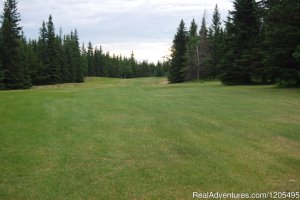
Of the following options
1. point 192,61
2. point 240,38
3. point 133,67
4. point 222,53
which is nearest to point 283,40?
point 240,38

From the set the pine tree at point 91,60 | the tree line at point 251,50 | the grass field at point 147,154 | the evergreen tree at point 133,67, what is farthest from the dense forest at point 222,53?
the evergreen tree at point 133,67

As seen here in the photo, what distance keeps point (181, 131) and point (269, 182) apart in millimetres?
4692

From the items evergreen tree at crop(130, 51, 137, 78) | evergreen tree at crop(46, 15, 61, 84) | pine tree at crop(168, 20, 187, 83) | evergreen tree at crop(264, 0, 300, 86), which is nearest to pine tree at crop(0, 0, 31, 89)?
evergreen tree at crop(46, 15, 61, 84)

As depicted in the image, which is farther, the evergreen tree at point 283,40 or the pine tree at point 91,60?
the pine tree at point 91,60

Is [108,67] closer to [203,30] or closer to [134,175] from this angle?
[203,30]

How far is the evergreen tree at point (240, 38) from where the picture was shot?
122ft

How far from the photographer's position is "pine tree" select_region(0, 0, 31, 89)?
50216mm

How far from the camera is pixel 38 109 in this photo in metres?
16.4

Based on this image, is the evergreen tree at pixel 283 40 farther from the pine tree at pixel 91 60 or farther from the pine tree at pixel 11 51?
the pine tree at pixel 91 60

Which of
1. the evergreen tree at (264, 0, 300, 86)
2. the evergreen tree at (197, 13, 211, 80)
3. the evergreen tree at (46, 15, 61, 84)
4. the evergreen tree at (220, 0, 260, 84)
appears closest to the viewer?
the evergreen tree at (264, 0, 300, 86)

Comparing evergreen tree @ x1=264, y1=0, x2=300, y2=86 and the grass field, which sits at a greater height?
evergreen tree @ x1=264, y1=0, x2=300, y2=86

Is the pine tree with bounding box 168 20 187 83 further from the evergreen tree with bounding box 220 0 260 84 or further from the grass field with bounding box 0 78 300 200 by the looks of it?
the grass field with bounding box 0 78 300 200

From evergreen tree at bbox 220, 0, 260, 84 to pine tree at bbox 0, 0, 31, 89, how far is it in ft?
90.8

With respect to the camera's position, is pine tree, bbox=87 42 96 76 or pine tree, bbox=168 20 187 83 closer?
pine tree, bbox=168 20 187 83
